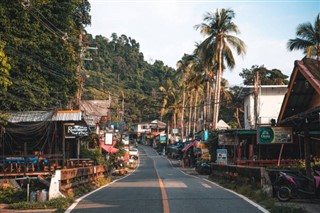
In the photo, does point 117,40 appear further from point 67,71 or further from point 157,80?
point 67,71

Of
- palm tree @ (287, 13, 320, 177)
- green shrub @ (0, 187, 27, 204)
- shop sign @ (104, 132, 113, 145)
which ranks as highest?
palm tree @ (287, 13, 320, 177)

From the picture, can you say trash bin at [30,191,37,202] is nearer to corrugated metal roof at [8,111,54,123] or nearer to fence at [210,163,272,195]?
fence at [210,163,272,195]

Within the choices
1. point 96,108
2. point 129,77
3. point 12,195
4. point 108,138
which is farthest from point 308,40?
point 129,77

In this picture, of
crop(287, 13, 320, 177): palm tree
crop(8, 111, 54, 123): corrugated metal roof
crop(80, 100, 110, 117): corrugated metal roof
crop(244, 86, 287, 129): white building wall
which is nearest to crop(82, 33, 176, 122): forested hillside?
crop(80, 100, 110, 117): corrugated metal roof

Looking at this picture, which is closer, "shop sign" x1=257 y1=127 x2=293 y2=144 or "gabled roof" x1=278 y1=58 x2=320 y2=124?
"gabled roof" x1=278 y1=58 x2=320 y2=124

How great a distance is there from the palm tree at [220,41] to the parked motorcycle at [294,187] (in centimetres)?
2627

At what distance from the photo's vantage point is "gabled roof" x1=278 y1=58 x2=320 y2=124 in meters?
14.5

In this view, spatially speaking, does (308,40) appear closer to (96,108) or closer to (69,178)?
(69,178)

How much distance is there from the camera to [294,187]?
12188 mm

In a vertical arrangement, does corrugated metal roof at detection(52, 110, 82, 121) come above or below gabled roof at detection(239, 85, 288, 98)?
below

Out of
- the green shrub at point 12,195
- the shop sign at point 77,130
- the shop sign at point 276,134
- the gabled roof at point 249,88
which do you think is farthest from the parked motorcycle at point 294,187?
the gabled roof at point 249,88

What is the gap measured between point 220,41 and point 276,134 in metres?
24.3

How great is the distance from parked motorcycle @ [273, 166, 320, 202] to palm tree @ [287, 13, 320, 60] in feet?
70.2

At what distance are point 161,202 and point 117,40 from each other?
145 meters
